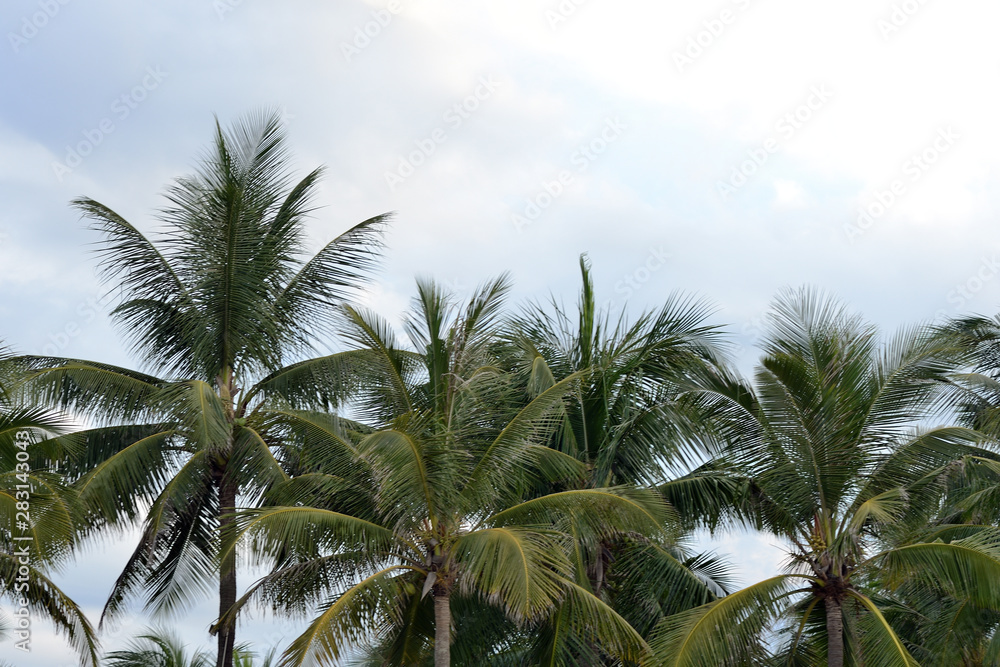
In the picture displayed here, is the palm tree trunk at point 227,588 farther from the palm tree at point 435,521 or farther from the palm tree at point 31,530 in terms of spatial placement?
the palm tree at point 31,530

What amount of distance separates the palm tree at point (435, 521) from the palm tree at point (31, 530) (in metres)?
2.25

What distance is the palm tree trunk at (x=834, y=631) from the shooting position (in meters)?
14.6

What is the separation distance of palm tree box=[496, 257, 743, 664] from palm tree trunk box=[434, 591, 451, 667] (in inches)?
75.4

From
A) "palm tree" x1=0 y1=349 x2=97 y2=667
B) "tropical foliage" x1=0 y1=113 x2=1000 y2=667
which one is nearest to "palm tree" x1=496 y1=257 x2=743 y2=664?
"tropical foliage" x1=0 y1=113 x2=1000 y2=667

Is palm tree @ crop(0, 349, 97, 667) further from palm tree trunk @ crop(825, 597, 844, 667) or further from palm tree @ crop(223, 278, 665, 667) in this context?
palm tree trunk @ crop(825, 597, 844, 667)

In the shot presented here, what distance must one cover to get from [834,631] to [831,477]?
2.09m

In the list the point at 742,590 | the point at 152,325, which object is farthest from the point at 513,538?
the point at 152,325

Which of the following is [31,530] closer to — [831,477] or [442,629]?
[442,629]

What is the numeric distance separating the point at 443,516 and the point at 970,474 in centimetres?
785

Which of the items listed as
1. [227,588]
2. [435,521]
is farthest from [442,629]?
[227,588]

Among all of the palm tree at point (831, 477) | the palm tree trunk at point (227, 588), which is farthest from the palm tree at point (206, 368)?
the palm tree at point (831, 477)

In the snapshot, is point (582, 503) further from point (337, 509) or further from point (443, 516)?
point (337, 509)

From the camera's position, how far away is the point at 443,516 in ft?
47.5

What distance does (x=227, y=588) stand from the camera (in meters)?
17.2
